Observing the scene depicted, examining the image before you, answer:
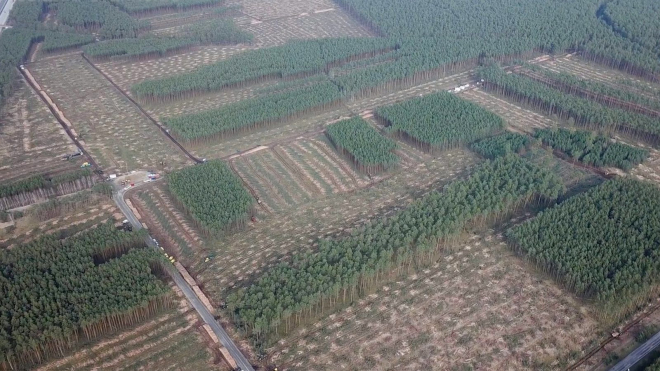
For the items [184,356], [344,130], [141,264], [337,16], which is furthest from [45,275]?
[337,16]

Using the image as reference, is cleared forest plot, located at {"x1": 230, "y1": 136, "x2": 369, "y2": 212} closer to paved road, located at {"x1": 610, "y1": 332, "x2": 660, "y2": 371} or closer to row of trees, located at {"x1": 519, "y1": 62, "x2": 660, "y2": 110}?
paved road, located at {"x1": 610, "y1": 332, "x2": 660, "y2": 371}

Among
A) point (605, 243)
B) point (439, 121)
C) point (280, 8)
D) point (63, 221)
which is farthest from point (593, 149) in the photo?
point (280, 8)

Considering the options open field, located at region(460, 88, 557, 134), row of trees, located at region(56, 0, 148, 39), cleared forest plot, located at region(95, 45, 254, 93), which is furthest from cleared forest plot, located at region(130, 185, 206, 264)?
row of trees, located at region(56, 0, 148, 39)

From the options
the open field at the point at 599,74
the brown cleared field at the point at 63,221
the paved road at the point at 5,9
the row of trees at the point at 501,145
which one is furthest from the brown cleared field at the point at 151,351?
the paved road at the point at 5,9

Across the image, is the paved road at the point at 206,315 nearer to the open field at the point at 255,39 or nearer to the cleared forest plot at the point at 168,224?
the cleared forest plot at the point at 168,224

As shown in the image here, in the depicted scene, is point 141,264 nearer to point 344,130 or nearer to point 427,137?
point 344,130

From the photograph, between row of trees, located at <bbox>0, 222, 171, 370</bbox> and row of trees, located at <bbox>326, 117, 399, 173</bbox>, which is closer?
row of trees, located at <bbox>0, 222, 171, 370</bbox>

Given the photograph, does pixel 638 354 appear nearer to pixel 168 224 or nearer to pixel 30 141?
pixel 168 224
